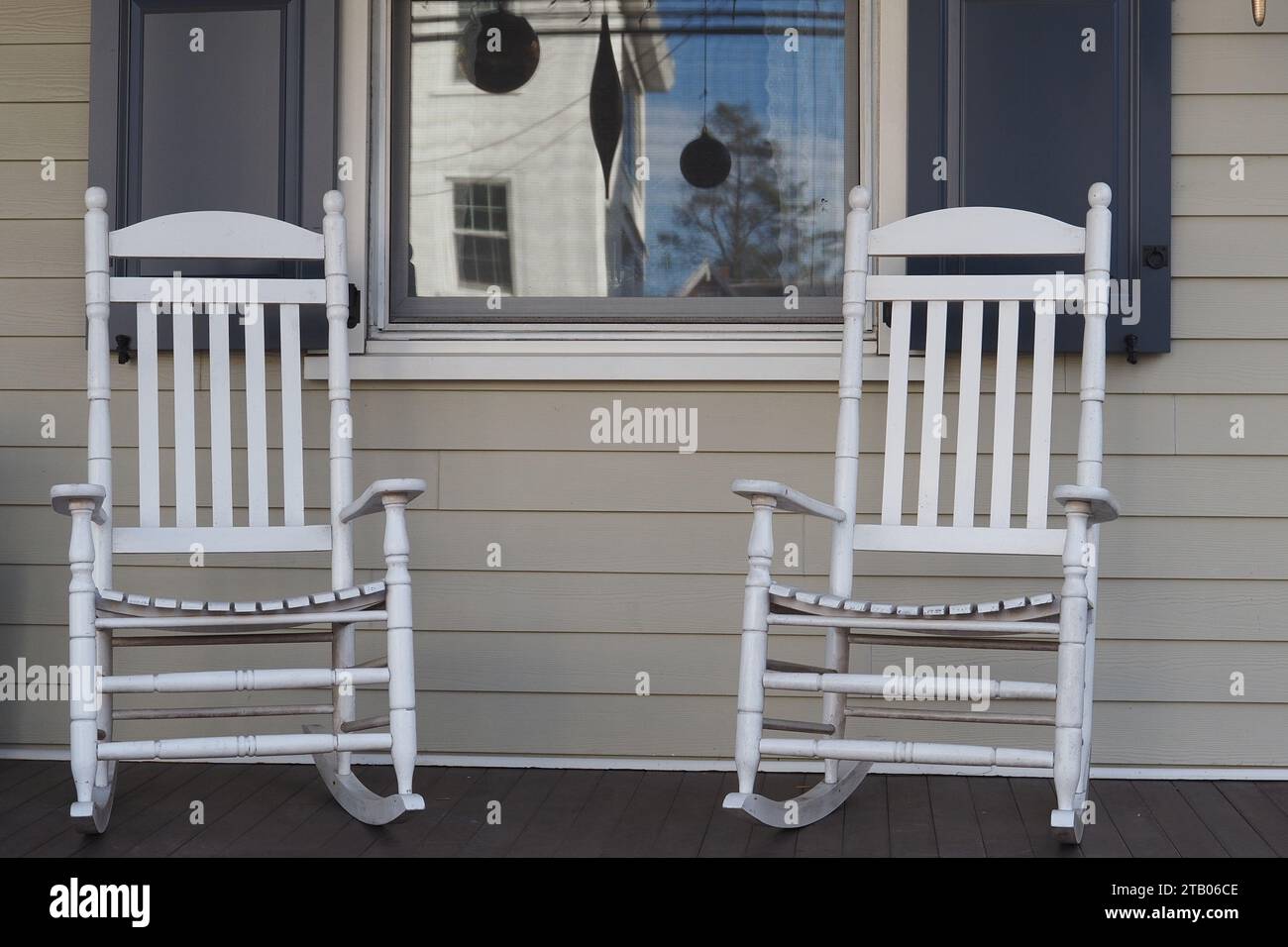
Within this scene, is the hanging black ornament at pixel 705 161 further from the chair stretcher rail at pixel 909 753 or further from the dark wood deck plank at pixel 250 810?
the dark wood deck plank at pixel 250 810

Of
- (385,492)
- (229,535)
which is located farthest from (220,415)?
(385,492)

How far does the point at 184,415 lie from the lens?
250 centimetres

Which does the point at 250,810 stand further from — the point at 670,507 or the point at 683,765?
the point at 670,507

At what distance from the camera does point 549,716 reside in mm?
2754

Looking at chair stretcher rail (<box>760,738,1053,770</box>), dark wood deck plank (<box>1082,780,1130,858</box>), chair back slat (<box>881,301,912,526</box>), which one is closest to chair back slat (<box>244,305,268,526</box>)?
chair stretcher rail (<box>760,738,1053,770</box>)

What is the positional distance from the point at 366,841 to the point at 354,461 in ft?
2.92

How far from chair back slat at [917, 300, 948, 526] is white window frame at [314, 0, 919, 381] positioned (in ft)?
0.68

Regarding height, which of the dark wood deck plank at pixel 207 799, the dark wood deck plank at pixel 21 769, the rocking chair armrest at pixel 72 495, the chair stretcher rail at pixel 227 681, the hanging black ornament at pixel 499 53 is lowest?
the dark wood deck plank at pixel 21 769

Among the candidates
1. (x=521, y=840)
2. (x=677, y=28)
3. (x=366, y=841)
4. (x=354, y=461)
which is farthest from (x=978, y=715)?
(x=677, y=28)

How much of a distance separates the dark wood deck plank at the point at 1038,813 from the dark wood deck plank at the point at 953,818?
89mm

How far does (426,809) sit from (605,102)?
1531 millimetres

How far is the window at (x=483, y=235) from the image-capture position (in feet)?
9.26

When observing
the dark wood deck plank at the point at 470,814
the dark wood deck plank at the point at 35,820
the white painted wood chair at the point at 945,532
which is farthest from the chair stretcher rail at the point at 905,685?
the dark wood deck plank at the point at 35,820

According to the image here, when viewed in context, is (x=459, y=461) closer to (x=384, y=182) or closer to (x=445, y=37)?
(x=384, y=182)
